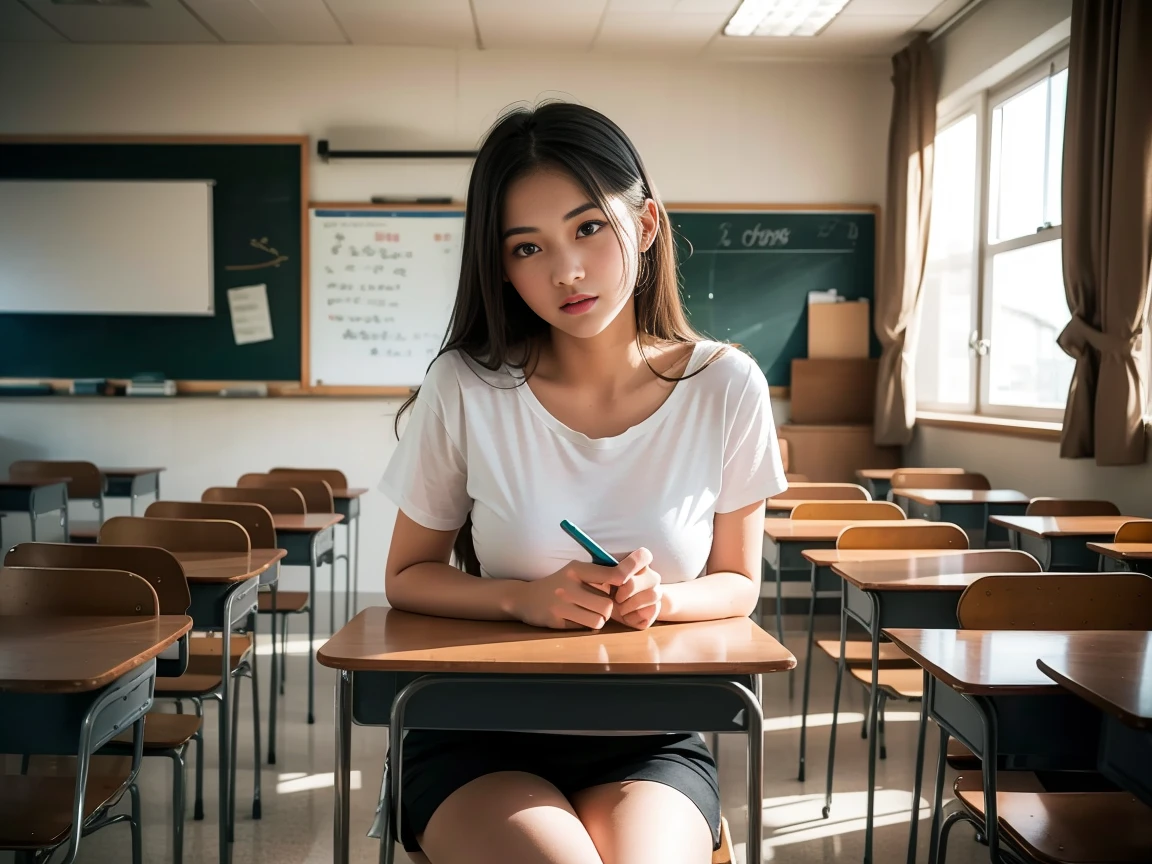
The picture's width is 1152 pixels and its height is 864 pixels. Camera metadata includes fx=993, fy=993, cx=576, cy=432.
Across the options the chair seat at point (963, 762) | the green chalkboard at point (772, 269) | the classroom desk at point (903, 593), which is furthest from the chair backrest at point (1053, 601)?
the green chalkboard at point (772, 269)

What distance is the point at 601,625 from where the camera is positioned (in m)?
1.27

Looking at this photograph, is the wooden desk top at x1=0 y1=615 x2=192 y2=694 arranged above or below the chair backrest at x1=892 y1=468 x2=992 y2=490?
below

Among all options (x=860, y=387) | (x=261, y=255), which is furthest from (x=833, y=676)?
(x=261, y=255)

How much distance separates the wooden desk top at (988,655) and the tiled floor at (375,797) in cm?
102

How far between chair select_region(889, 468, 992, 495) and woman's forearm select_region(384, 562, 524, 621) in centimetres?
329

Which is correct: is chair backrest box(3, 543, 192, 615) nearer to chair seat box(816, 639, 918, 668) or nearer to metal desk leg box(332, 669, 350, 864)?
metal desk leg box(332, 669, 350, 864)

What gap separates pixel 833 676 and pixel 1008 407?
1.68 metres

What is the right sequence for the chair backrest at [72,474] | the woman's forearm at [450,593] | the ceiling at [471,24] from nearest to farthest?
the woman's forearm at [450,593], the chair backrest at [72,474], the ceiling at [471,24]

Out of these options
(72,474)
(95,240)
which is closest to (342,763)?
(72,474)

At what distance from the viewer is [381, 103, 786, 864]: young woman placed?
49.3 inches

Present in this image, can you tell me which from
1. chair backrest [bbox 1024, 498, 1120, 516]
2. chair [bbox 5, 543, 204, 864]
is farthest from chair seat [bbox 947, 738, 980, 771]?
chair backrest [bbox 1024, 498, 1120, 516]

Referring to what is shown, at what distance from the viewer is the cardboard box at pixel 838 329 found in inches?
227

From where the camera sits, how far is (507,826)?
3.50ft

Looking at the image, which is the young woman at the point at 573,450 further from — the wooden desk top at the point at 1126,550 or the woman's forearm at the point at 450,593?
the wooden desk top at the point at 1126,550
